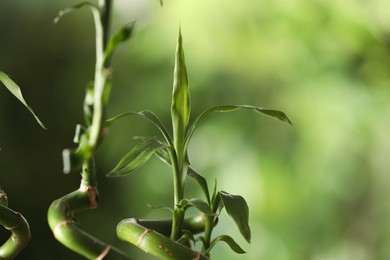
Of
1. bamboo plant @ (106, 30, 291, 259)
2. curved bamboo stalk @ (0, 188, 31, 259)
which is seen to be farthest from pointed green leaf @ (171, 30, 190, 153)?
curved bamboo stalk @ (0, 188, 31, 259)

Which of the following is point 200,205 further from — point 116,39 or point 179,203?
point 116,39

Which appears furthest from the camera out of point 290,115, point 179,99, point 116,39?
point 290,115

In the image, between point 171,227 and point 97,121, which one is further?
point 171,227

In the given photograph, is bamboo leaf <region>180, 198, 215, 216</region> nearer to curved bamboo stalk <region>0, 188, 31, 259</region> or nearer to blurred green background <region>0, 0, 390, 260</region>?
curved bamboo stalk <region>0, 188, 31, 259</region>

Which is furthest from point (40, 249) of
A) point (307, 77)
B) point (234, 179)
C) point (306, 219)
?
point (307, 77)

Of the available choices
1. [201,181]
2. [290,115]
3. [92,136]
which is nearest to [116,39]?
[92,136]

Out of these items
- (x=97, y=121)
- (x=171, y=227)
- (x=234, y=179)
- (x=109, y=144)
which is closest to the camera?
(x=97, y=121)

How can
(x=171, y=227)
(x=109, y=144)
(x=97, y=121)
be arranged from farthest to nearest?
(x=109, y=144)
(x=171, y=227)
(x=97, y=121)

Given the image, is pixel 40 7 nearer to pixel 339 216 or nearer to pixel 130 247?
pixel 130 247
